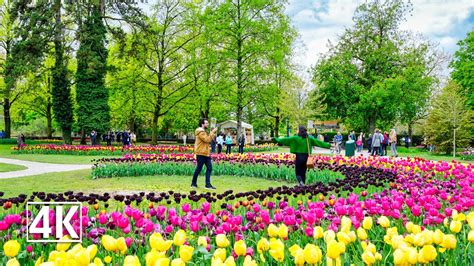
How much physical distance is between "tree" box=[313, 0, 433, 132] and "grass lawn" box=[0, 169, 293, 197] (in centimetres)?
2631

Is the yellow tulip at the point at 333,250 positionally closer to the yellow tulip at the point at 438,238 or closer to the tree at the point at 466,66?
the yellow tulip at the point at 438,238

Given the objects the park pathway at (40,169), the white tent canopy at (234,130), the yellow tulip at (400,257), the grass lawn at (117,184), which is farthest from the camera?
the white tent canopy at (234,130)

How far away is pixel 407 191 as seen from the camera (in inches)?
266

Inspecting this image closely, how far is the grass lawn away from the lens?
33.9ft

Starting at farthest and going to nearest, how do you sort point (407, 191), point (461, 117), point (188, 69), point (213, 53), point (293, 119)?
point (293, 119) < point (188, 69) < point (213, 53) < point (461, 117) < point (407, 191)

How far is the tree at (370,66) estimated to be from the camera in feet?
121

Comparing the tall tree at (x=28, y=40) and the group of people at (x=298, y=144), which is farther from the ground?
the tall tree at (x=28, y=40)

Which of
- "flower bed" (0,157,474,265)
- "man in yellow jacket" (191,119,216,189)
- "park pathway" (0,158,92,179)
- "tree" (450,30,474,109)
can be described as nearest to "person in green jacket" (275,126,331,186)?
"man in yellow jacket" (191,119,216,189)

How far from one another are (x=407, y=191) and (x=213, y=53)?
25233 mm

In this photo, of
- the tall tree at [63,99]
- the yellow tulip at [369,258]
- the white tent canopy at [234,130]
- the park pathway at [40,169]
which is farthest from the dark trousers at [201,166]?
the white tent canopy at [234,130]

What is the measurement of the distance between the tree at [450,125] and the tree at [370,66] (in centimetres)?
702

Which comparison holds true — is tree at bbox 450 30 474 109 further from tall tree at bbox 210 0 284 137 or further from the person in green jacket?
the person in green jacket

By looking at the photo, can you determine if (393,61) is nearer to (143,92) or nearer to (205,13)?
(205,13)

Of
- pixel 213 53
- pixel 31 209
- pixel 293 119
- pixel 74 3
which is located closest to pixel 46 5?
pixel 74 3
